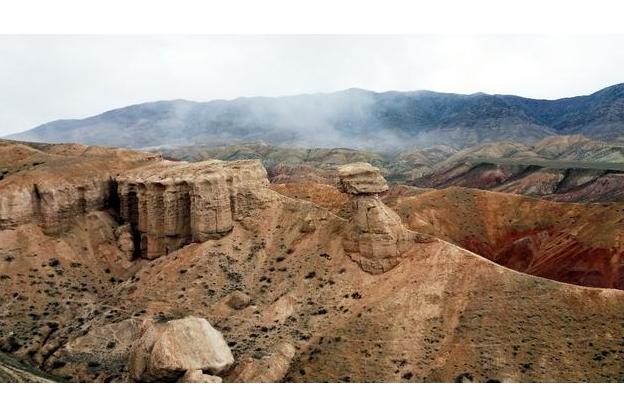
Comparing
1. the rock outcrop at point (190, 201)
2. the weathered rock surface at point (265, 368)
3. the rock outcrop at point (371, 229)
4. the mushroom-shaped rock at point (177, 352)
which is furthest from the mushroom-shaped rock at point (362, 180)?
the mushroom-shaped rock at point (177, 352)

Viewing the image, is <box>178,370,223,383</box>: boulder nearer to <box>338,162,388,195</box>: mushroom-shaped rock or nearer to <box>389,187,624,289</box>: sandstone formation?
<box>338,162,388,195</box>: mushroom-shaped rock

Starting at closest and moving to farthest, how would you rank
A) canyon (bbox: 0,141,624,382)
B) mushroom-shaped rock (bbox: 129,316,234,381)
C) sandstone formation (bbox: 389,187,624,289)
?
mushroom-shaped rock (bbox: 129,316,234,381) < canyon (bbox: 0,141,624,382) < sandstone formation (bbox: 389,187,624,289)

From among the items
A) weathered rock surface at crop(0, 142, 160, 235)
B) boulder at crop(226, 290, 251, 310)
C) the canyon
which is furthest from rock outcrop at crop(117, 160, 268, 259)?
boulder at crop(226, 290, 251, 310)

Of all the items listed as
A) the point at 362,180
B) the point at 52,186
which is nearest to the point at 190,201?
the point at 52,186

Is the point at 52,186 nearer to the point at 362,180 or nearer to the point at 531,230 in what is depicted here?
the point at 362,180

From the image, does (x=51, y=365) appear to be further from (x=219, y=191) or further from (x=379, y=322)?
(x=379, y=322)

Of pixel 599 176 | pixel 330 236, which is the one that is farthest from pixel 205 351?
pixel 599 176

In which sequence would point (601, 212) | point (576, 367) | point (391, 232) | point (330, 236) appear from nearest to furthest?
1. point (576, 367)
2. point (391, 232)
3. point (330, 236)
4. point (601, 212)
